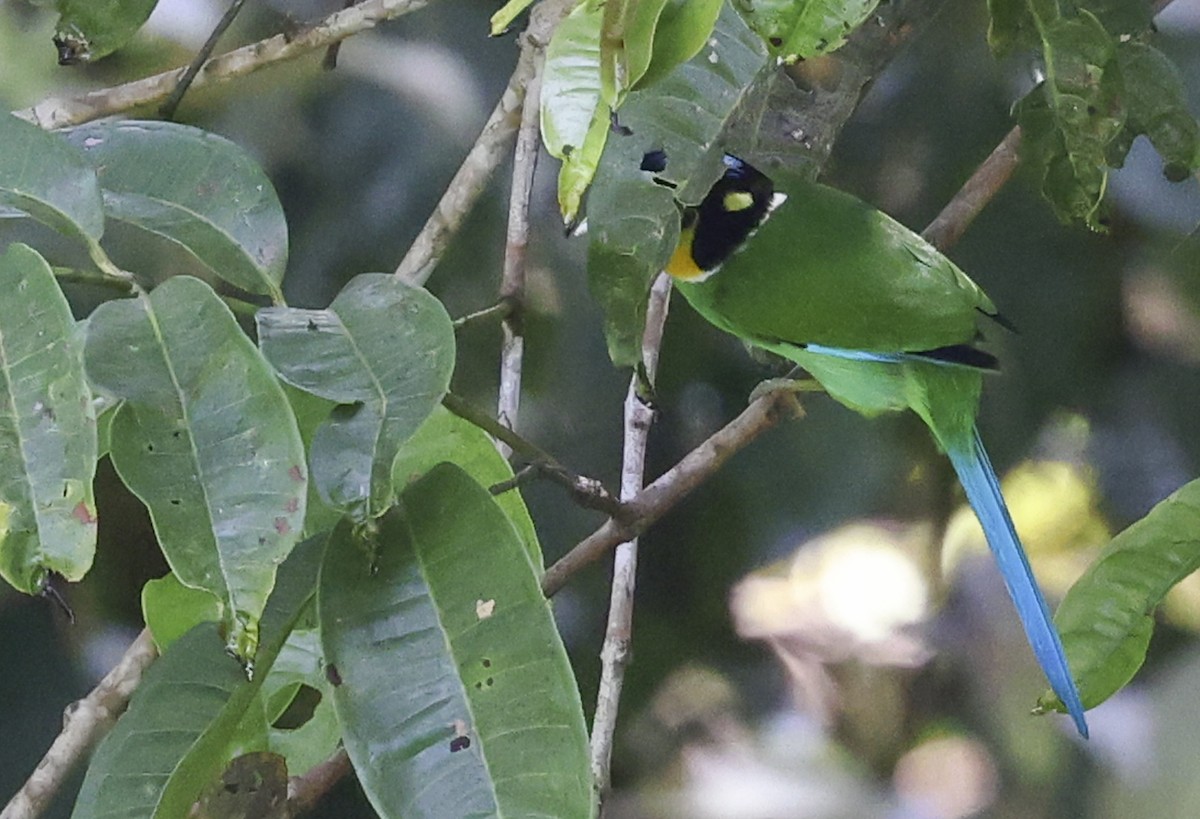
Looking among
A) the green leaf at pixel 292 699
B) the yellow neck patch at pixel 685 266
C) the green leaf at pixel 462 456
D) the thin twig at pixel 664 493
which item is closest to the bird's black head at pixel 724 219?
the yellow neck patch at pixel 685 266

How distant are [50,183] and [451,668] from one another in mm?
289

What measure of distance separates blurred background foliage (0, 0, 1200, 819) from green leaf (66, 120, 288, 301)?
669 millimetres

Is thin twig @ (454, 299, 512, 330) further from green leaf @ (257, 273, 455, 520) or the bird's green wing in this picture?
green leaf @ (257, 273, 455, 520)

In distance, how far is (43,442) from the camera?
41 cm

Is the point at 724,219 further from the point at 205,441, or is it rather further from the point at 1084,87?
the point at 205,441

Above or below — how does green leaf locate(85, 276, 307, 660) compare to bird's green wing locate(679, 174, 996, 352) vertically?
above

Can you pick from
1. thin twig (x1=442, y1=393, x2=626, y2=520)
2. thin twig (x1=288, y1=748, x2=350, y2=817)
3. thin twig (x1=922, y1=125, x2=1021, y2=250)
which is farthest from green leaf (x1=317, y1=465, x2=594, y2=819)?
thin twig (x1=922, y1=125, x2=1021, y2=250)

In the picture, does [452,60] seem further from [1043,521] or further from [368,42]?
[1043,521]

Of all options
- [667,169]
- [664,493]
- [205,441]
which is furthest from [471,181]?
[205,441]

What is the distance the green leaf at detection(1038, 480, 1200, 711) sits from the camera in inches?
26.6

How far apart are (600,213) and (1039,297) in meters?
0.90

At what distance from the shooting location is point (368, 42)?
4.32 ft

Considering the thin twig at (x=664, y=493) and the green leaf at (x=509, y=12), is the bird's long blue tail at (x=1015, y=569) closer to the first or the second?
the thin twig at (x=664, y=493)

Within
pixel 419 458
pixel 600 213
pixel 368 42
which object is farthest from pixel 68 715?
pixel 368 42
